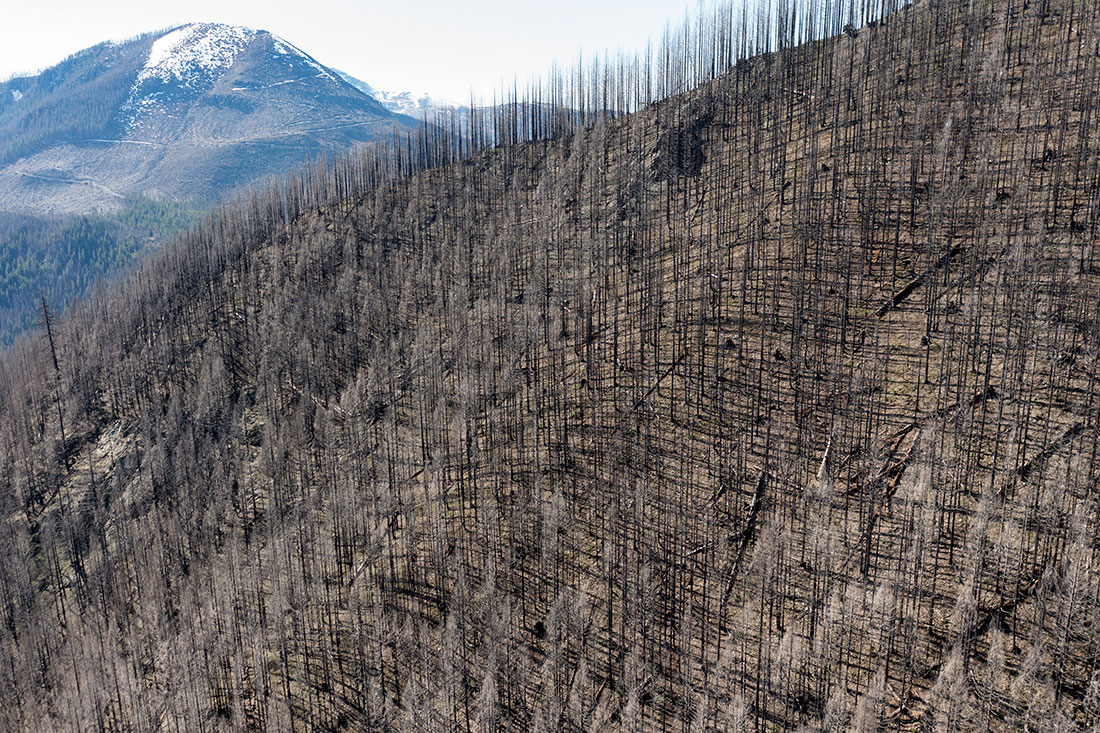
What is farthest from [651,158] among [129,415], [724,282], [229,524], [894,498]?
[129,415]

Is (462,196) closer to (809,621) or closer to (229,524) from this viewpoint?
(229,524)

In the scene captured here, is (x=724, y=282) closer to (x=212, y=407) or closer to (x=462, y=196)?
(x=462, y=196)

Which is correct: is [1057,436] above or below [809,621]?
above

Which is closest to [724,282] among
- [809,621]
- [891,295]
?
[891,295]

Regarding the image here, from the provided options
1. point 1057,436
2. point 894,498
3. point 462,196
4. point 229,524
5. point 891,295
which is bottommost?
point 229,524

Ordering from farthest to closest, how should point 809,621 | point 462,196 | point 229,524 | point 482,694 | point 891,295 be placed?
point 462,196 < point 229,524 < point 891,295 < point 482,694 < point 809,621

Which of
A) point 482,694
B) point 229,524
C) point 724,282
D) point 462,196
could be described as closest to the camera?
point 482,694

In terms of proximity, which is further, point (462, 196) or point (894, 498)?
point (462, 196)
